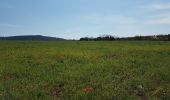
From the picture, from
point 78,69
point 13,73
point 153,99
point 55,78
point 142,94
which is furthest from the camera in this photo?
point 78,69

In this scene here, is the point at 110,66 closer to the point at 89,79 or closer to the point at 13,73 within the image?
the point at 89,79

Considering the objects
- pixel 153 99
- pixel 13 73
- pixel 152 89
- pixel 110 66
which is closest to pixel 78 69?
pixel 110 66

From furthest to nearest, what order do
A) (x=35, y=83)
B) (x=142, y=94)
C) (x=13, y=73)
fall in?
(x=13, y=73), (x=35, y=83), (x=142, y=94)

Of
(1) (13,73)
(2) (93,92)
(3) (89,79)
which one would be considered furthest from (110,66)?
(2) (93,92)

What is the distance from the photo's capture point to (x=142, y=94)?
14.9 m

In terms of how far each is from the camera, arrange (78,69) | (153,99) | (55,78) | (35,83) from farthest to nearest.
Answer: (78,69)
(55,78)
(35,83)
(153,99)

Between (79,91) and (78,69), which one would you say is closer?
(79,91)

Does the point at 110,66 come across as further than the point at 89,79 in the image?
Yes

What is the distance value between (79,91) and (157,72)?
6.35 m

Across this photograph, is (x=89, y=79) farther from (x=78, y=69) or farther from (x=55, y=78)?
(x=78, y=69)

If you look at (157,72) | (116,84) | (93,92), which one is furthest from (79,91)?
(157,72)

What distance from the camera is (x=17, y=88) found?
49.3ft

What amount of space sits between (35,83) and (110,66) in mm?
6556

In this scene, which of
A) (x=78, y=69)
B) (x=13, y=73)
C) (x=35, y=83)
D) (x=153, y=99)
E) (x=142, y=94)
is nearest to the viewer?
(x=153, y=99)
